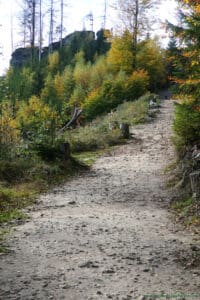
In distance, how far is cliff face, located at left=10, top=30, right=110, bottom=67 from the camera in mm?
56438

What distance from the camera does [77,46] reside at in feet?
192

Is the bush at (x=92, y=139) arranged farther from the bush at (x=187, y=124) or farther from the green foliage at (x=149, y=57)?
the green foliage at (x=149, y=57)

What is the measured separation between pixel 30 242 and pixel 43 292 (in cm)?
206

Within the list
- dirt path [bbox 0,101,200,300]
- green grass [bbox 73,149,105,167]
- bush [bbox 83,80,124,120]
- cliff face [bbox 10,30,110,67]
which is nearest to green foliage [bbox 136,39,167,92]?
bush [bbox 83,80,124,120]

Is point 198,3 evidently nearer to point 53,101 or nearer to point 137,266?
point 137,266

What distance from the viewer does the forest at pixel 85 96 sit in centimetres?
1217

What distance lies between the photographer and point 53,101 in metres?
40.4

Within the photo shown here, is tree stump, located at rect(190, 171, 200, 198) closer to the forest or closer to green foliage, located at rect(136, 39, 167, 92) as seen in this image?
the forest

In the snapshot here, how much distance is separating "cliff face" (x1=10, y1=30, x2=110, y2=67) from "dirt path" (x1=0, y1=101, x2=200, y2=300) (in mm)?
45612

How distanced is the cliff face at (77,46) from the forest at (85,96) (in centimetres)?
15

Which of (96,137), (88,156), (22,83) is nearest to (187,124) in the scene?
(88,156)

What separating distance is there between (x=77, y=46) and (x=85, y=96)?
23.3m

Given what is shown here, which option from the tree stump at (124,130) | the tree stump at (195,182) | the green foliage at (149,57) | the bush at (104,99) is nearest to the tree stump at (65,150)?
the tree stump at (195,182)

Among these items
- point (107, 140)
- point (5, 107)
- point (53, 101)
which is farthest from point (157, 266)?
point (53, 101)
